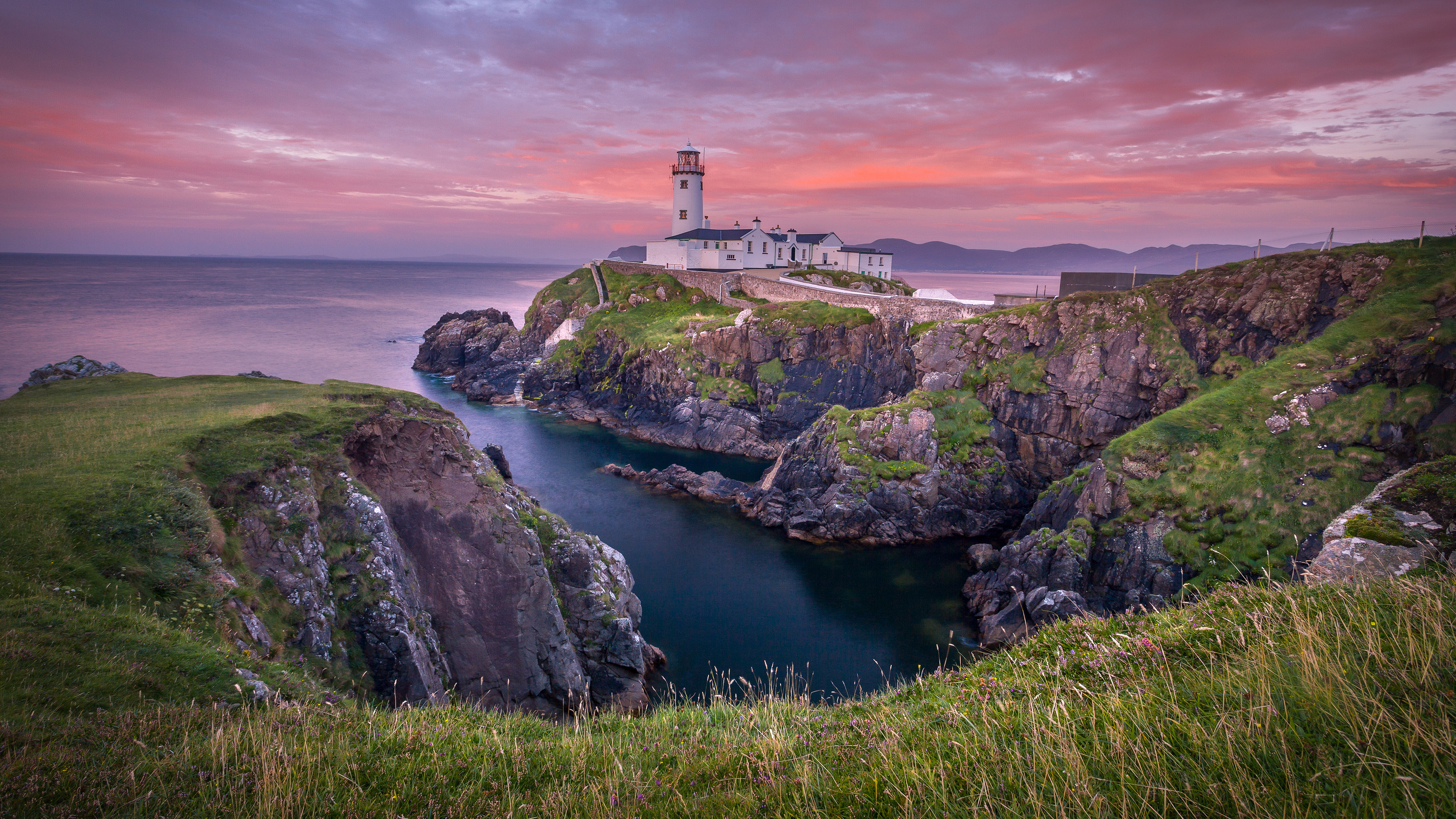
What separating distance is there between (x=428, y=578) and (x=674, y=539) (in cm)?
1790

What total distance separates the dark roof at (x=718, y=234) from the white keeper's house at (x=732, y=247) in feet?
0.27

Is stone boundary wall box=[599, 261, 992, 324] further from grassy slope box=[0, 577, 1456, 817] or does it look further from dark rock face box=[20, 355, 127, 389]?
dark rock face box=[20, 355, 127, 389]

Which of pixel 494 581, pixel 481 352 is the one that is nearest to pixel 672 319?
pixel 481 352

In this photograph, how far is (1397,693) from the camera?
4.02 meters

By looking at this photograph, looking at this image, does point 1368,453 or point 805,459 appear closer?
point 1368,453

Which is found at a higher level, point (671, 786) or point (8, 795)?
point (8, 795)

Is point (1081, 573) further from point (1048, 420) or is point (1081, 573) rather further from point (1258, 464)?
point (1048, 420)

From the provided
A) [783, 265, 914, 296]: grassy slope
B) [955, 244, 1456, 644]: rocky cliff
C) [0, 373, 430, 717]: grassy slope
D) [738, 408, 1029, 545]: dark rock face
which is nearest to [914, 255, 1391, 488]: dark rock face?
[955, 244, 1456, 644]: rocky cliff

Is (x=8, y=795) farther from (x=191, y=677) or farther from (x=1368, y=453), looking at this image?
(x=1368, y=453)

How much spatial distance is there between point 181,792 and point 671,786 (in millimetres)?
3899

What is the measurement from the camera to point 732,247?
78.9 metres

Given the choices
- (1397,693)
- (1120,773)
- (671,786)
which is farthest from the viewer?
(671,786)

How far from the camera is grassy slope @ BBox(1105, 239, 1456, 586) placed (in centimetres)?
2566

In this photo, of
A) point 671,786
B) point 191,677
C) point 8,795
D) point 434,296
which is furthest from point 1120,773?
point 434,296
